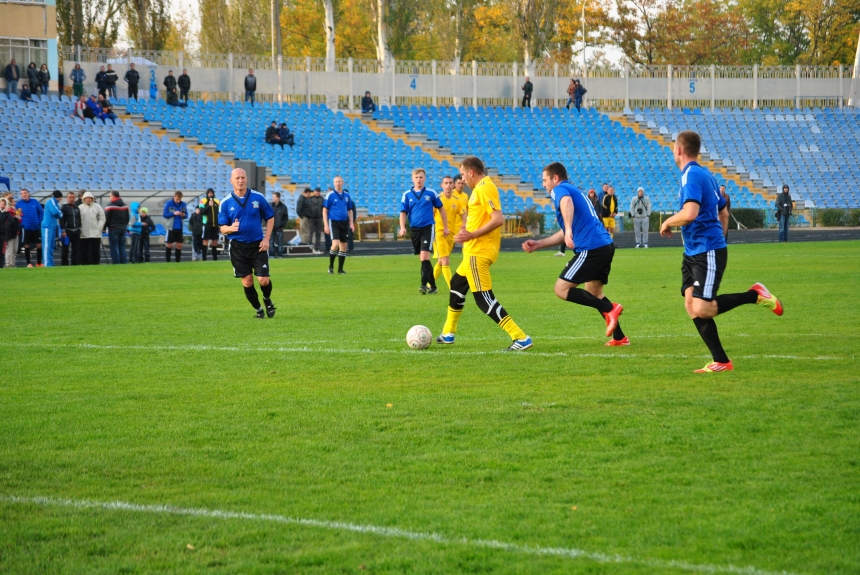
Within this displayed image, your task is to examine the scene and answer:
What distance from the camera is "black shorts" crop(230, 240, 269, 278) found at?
43.2 feet

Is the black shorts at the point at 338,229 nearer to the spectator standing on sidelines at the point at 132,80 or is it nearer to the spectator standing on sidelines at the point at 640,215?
the spectator standing on sidelines at the point at 640,215

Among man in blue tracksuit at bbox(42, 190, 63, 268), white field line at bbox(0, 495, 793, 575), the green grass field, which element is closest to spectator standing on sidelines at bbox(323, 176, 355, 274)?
man in blue tracksuit at bbox(42, 190, 63, 268)

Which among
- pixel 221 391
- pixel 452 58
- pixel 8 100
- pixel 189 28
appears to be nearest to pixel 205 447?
pixel 221 391

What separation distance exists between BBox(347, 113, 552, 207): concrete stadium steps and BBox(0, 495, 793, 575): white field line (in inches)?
1502

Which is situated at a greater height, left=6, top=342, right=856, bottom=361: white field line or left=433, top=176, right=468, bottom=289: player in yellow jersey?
left=433, top=176, right=468, bottom=289: player in yellow jersey

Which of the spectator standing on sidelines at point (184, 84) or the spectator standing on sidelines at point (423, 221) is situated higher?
the spectator standing on sidelines at point (184, 84)

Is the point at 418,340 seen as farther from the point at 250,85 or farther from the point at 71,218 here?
the point at 250,85

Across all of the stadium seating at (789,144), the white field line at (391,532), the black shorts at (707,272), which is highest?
the stadium seating at (789,144)

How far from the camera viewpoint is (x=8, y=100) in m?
39.3

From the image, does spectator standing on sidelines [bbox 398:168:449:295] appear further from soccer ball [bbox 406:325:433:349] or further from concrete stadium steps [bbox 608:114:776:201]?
concrete stadium steps [bbox 608:114:776:201]

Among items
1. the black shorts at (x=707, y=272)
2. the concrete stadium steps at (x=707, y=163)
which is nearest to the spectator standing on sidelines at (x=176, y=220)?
the black shorts at (x=707, y=272)

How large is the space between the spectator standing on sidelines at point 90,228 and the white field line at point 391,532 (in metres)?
20.5

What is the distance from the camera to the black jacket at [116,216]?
84.1 ft

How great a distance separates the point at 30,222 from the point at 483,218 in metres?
18.7
